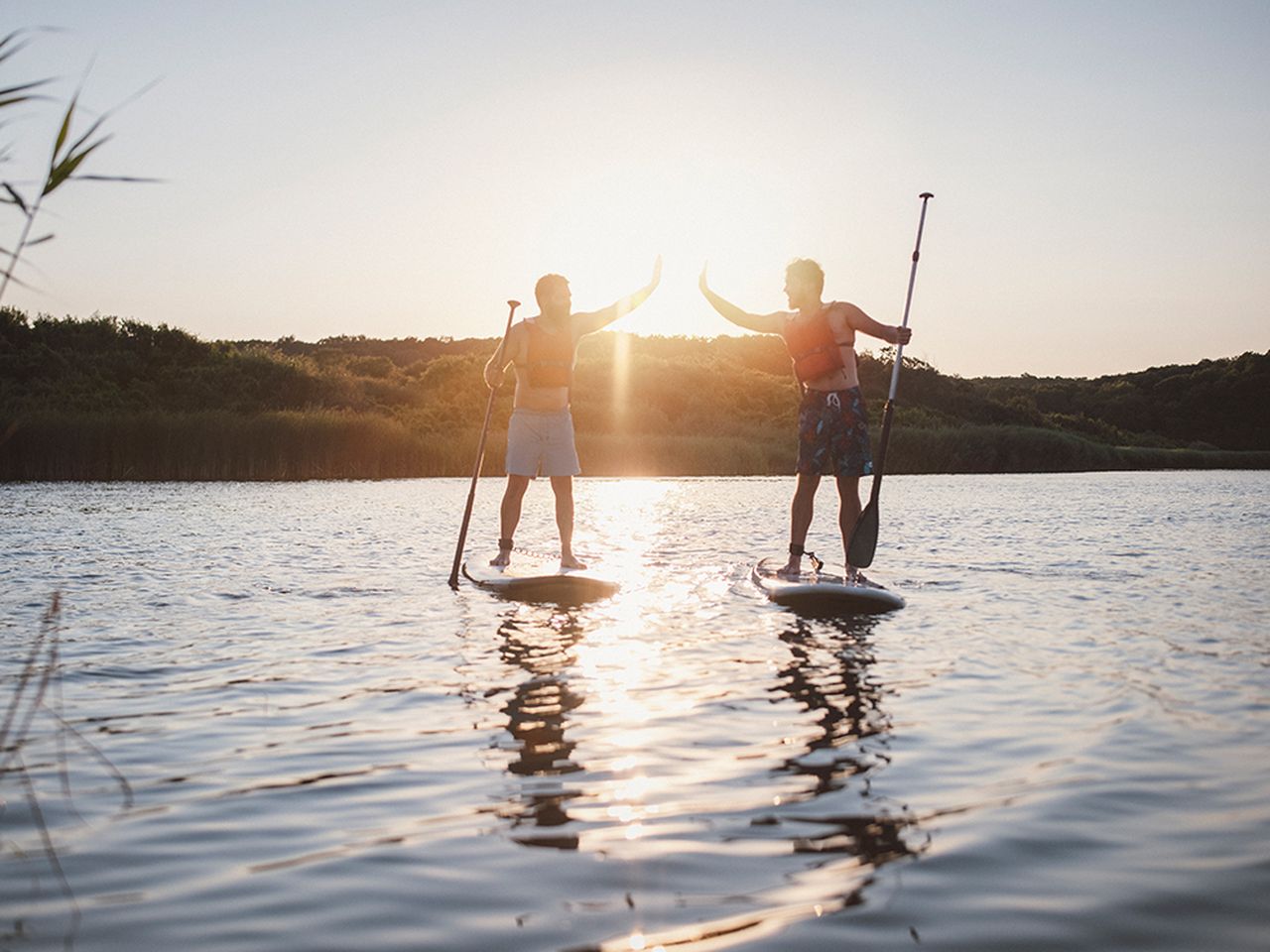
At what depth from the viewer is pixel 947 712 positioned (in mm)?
4910

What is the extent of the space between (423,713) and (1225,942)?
3.25 m

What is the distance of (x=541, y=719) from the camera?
488cm

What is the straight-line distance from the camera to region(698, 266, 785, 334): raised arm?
30.1 feet

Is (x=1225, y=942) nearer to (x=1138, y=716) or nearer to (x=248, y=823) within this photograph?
(x=1138, y=716)

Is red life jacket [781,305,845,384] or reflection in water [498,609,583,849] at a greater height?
red life jacket [781,305,845,384]

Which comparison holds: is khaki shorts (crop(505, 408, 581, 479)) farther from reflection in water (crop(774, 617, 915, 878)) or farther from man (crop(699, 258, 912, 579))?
reflection in water (crop(774, 617, 915, 878))

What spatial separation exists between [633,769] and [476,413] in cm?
4378

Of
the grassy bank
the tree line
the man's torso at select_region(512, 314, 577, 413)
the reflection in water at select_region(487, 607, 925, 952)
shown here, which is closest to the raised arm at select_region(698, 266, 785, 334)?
the man's torso at select_region(512, 314, 577, 413)

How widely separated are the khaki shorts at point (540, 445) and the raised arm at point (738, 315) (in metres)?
1.52

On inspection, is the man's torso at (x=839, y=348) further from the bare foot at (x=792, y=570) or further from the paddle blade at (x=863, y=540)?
the bare foot at (x=792, y=570)

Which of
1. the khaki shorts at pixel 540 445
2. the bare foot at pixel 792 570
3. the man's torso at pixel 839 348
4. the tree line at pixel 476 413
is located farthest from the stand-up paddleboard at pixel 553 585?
the tree line at pixel 476 413

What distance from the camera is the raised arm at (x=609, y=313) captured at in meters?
9.51

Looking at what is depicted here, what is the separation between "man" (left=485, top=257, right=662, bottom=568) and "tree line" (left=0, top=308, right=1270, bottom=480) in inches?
175

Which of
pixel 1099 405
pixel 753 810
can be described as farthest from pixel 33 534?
pixel 1099 405
